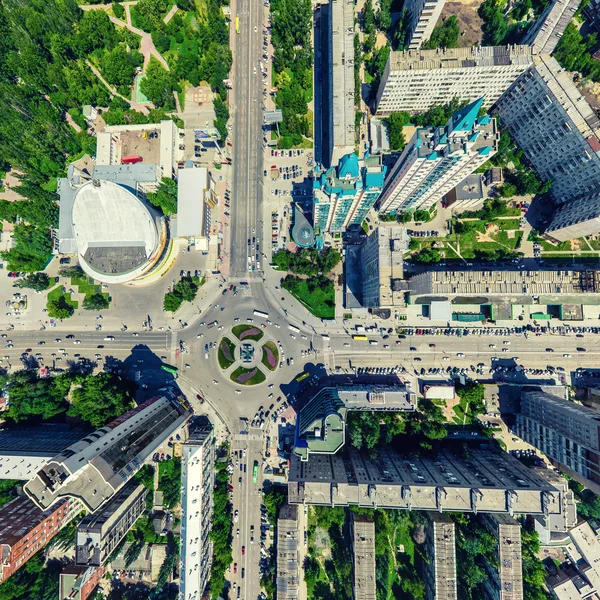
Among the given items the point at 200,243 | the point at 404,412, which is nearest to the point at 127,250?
the point at 200,243

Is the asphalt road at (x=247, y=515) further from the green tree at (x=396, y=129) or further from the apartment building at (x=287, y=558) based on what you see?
the green tree at (x=396, y=129)

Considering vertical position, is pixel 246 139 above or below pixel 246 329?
above

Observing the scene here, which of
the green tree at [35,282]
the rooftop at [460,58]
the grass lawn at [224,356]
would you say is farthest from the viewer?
the grass lawn at [224,356]

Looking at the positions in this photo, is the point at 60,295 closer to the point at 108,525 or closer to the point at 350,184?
the point at 108,525

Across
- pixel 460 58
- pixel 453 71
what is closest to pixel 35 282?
pixel 453 71

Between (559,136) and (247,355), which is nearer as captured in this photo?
(559,136)

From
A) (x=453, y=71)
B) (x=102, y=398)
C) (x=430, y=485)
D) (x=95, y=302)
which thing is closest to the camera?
(x=430, y=485)

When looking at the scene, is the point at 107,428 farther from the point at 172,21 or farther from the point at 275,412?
the point at 172,21

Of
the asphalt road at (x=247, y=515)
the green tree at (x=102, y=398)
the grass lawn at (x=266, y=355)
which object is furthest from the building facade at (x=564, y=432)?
the green tree at (x=102, y=398)
